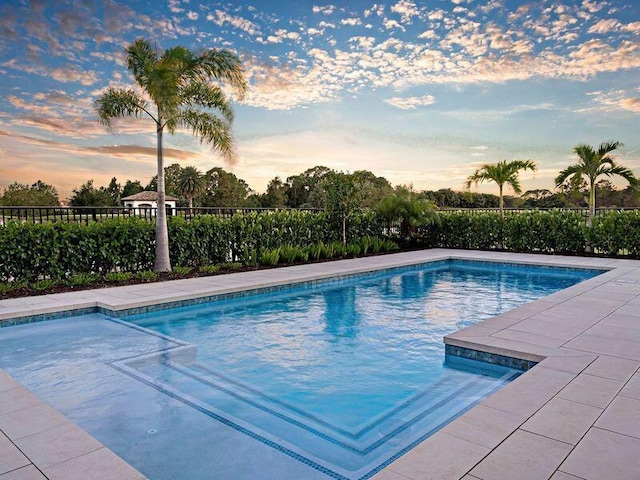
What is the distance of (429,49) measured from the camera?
1279 cm

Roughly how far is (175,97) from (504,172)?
1046 cm

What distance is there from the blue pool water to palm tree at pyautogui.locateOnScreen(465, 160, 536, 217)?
795 centimetres

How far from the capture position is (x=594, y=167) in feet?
42.4

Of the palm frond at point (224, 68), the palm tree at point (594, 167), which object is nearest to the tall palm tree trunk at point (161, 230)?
the palm frond at point (224, 68)

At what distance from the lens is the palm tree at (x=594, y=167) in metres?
12.7

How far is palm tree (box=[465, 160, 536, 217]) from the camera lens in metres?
14.4

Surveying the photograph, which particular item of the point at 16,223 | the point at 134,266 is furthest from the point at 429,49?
the point at 16,223

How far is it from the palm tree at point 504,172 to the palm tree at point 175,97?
28.5 feet

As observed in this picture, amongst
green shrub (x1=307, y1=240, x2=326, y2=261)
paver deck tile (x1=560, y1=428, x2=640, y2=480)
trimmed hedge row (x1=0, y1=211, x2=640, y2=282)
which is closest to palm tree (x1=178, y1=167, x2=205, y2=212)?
trimmed hedge row (x1=0, y1=211, x2=640, y2=282)

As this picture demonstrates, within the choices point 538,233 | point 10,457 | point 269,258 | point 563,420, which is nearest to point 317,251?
point 269,258

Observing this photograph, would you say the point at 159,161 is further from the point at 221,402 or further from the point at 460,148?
the point at 460,148

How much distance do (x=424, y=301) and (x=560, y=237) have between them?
7.16m

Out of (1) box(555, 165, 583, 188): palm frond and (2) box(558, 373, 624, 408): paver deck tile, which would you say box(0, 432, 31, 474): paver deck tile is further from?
(1) box(555, 165, 583, 188): palm frond

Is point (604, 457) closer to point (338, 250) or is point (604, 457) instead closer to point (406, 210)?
point (338, 250)
